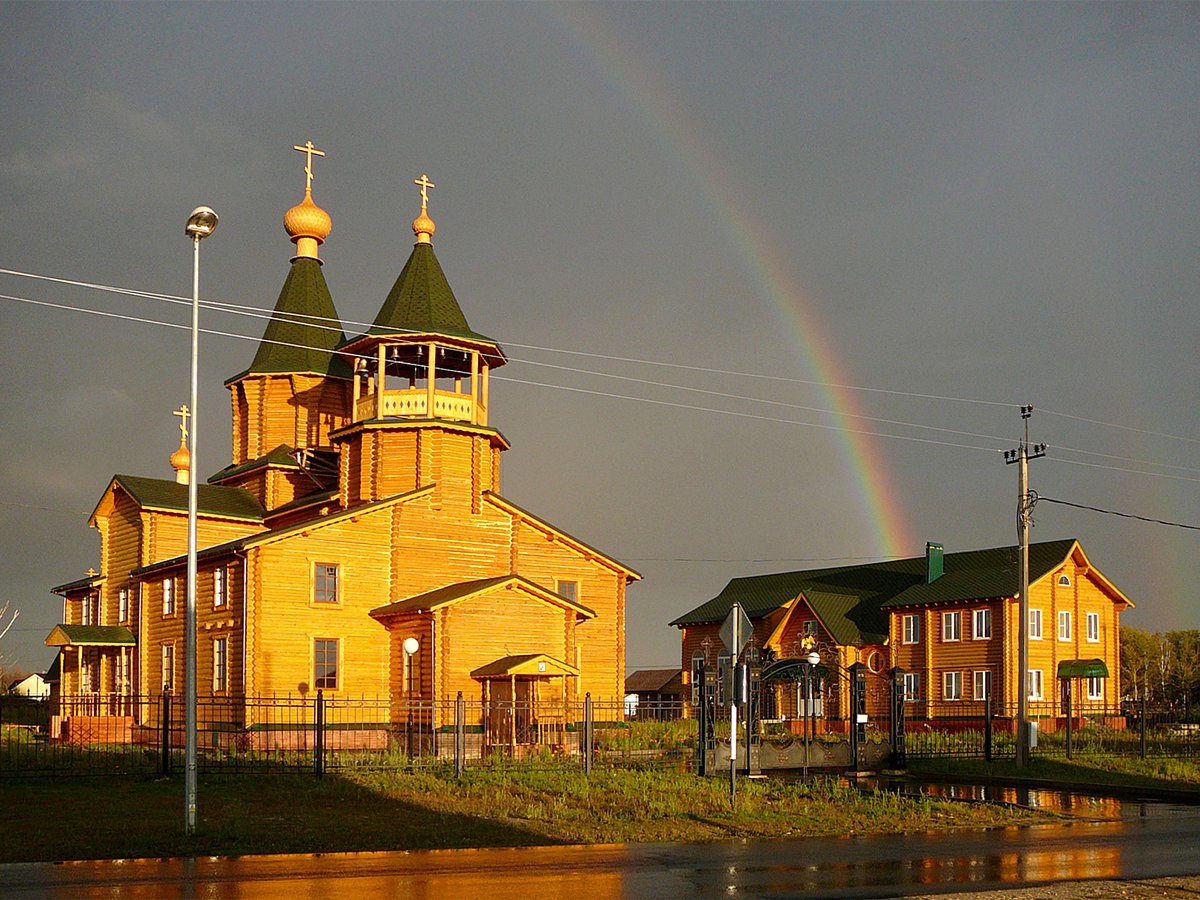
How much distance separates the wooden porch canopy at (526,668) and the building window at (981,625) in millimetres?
24631

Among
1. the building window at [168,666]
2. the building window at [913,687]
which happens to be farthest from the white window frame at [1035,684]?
the building window at [168,666]

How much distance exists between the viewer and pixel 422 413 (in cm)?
4409

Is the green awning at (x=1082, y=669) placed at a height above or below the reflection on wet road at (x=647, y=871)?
below

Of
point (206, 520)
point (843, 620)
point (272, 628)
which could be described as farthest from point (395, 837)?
point (843, 620)

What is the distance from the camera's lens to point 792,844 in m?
18.1

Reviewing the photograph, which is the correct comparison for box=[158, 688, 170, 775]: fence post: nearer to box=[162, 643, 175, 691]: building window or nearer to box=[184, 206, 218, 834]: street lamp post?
box=[184, 206, 218, 834]: street lamp post

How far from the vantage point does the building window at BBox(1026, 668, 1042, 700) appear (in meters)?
56.8

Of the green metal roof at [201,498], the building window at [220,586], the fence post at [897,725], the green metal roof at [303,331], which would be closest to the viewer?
the fence post at [897,725]

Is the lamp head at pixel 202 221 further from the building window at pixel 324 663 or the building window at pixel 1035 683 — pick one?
the building window at pixel 1035 683

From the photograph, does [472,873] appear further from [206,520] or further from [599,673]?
[206,520]

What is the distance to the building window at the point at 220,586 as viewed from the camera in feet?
135

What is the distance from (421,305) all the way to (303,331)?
10.3 meters

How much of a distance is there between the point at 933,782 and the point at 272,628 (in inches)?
762

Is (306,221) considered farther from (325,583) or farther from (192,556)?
(192,556)
